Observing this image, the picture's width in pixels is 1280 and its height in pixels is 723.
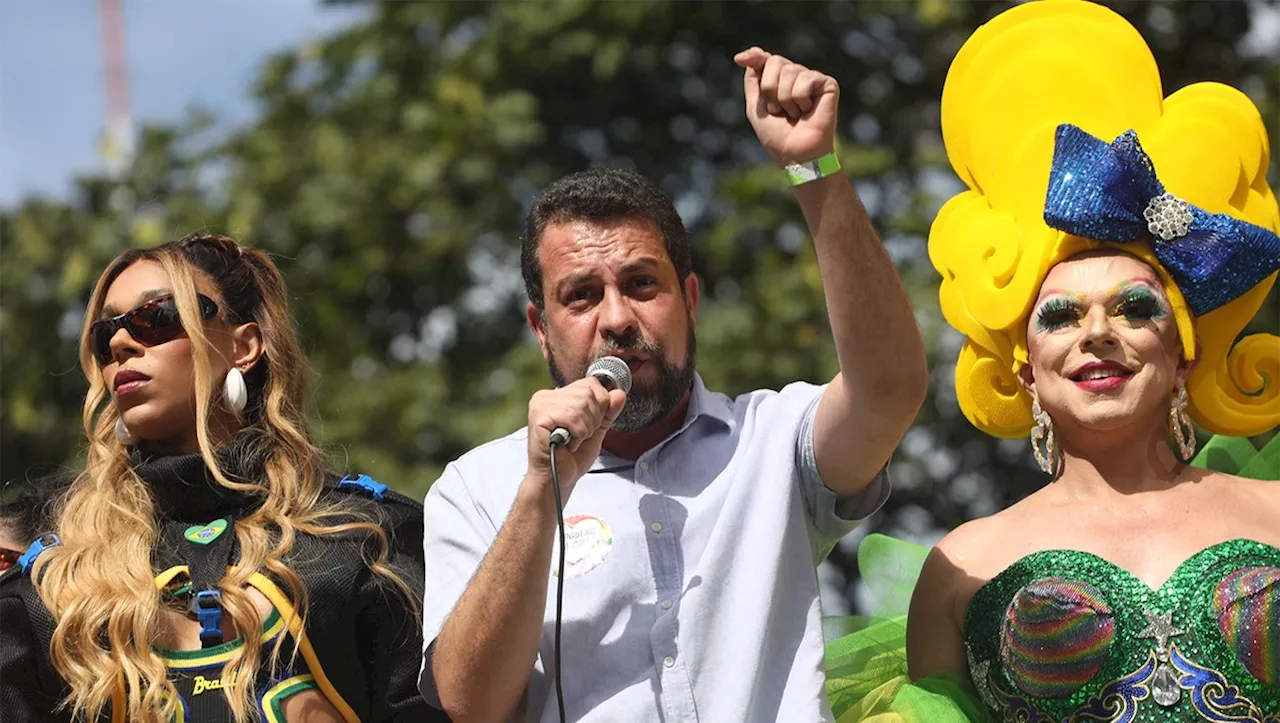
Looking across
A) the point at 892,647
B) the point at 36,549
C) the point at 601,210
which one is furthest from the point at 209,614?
the point at 892,647

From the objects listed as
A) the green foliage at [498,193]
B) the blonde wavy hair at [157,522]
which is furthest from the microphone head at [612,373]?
the green foliage at [498,193]

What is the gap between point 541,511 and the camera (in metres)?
3.20

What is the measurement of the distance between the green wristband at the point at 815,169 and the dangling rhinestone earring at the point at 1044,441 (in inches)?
37.3

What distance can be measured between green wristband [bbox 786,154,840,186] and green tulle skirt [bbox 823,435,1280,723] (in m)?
1.14

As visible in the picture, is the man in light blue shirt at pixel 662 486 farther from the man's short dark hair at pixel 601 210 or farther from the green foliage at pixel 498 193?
the green foliage at pixel 498 193

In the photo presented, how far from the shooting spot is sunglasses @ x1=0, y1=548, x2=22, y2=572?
4.09 metres

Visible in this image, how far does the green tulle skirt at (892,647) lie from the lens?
11.9ft

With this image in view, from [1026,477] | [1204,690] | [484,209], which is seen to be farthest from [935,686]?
[484,209]

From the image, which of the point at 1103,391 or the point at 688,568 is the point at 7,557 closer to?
the point at 688,568

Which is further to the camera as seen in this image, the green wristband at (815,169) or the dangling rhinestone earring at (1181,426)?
the dangling rhinestone earring at (1181,426)

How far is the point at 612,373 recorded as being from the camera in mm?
3246

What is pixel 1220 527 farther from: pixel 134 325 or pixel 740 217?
pixel 740 217

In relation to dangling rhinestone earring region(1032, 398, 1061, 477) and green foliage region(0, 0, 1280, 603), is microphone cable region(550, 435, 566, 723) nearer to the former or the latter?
dangling rhinestone earring region(1032, 398, 1061, 477)

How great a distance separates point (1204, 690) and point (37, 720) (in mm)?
2307
